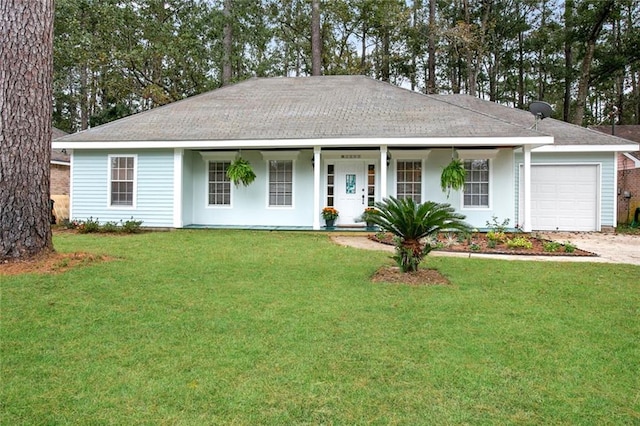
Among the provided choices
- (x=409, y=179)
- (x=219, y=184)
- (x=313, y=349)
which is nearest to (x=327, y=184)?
(x=409, y=179)

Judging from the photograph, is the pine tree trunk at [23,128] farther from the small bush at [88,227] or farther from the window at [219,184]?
the window at [219,184]

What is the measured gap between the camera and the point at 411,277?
5965mm

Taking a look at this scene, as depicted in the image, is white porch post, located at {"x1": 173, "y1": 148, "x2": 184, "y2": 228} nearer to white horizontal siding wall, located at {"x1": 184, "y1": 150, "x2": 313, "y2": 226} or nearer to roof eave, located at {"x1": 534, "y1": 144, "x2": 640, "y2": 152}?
white horizontal siding wall, located at {"x1": 184, "y1": 150, "x2": 313, "y2": 226}

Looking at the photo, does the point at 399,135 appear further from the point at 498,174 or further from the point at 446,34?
the point at 446,34

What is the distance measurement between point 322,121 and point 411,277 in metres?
7.63

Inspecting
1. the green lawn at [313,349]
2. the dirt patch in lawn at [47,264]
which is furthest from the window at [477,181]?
the dirt patch in lawn at [47,264]

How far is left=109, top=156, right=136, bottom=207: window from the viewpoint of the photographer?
1290 cm

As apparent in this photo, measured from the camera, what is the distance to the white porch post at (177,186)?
12.5 m

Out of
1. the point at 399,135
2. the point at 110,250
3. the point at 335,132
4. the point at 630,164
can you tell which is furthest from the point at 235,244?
the point at 630,164

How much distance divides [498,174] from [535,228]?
7.48ft

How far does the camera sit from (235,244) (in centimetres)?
939

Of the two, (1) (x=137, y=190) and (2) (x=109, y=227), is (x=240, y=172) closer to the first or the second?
(1) (x=137, y=190)

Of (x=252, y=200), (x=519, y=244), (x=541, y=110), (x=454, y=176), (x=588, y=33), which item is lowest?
(x=519, y=244)

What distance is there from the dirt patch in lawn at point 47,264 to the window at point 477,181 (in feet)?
32.3
